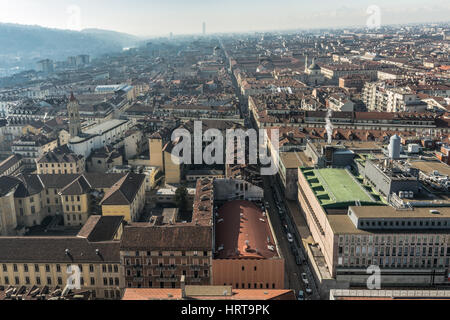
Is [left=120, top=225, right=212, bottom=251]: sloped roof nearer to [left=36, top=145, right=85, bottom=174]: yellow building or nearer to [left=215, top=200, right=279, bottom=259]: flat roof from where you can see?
[left=215, top=200, right=279, bottom=259]: flat roof

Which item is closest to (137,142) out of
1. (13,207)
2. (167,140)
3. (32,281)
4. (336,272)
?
(167,140)

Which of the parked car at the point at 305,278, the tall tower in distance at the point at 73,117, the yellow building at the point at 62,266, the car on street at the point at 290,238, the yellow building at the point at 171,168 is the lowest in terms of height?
the parked car at the point at 305,278

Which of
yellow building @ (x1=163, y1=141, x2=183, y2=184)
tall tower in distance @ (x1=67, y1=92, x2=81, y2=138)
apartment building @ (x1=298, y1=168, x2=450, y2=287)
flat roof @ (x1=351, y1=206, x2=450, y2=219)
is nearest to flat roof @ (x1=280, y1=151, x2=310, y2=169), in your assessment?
yellow building @ (x1=163, y1=141, x2=183, y2=184)

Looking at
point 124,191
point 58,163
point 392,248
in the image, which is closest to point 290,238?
point 392,248

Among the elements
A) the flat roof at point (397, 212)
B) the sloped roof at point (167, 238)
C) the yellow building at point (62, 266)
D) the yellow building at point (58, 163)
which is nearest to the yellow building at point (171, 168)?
the yellow building at point (58, 163)

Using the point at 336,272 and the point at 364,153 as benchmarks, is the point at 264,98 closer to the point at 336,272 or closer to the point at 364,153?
the point at 364,153

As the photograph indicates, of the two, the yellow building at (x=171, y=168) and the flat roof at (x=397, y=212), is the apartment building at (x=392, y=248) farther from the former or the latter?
the yellow building at (x=171, y=168)
